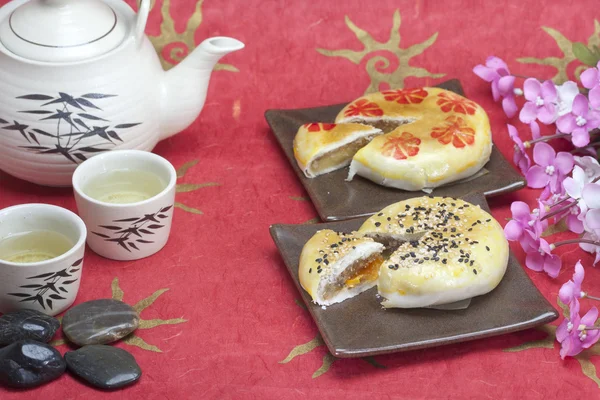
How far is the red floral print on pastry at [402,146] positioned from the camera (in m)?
2.13

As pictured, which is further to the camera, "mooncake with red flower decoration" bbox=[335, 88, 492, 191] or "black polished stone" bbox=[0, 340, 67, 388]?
"mooncake with red flower decoration" bbox=[335, 88, 492, 191]

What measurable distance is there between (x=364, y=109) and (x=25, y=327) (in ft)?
3.27

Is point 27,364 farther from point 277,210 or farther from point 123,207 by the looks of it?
point 277,210

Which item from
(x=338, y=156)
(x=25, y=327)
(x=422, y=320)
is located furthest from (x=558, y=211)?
(x=25, y=327)

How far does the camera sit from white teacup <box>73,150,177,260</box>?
185cm

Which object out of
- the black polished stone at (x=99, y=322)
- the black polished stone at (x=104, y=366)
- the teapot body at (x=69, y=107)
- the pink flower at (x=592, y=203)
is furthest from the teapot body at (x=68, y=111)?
the pink flower at (x=592, y=203)

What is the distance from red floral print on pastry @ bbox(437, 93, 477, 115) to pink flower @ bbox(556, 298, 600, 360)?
0.65 meters

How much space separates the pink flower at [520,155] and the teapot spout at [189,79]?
2.26ft

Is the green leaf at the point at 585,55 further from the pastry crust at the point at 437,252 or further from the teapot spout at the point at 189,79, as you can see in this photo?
the teapot spout at the point at 189,79

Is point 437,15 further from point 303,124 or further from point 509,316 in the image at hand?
point 509,316

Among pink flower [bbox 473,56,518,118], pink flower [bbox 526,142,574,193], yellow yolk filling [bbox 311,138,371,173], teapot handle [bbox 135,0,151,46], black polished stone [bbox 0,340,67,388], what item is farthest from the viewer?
pink flower [bbox 473,56,518,118]

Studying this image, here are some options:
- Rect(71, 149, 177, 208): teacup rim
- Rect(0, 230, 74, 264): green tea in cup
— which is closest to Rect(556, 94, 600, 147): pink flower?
Rect(71, 149, 177, 208): teacup rim

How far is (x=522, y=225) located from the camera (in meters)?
1.96

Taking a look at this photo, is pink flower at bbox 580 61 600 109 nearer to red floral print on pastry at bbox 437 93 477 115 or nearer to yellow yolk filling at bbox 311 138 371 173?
red floral print on pastry at bbox 437 93 477 115
